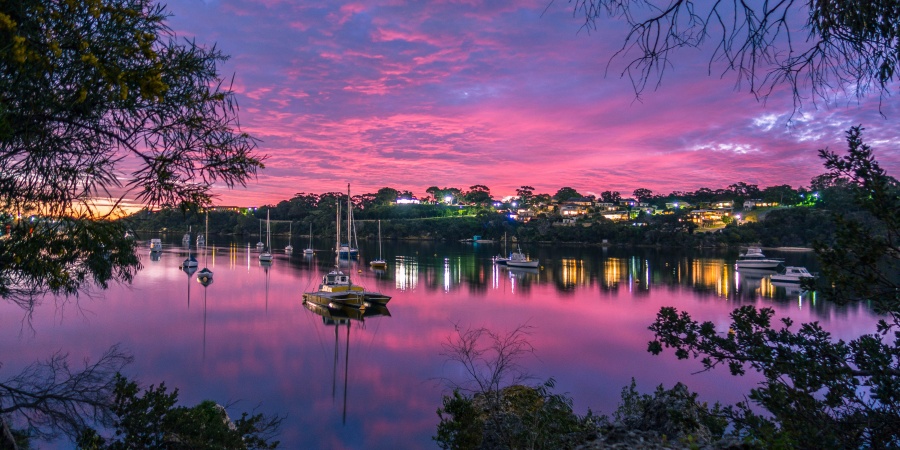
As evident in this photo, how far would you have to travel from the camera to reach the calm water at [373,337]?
1580cm

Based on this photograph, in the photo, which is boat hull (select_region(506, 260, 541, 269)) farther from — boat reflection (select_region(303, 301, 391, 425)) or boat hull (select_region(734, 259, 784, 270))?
boat reflection (select_region(303, 301, 391, 425))

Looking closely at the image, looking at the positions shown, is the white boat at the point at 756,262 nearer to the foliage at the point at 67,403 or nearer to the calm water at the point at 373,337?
the calm water at the point at 373,337

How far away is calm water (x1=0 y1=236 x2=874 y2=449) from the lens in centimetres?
1580

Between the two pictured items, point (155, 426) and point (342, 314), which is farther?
point (342, 314)

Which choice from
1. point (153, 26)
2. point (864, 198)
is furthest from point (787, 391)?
point (153, 26)

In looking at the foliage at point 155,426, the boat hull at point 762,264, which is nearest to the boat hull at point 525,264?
the boat hull at point 762,264

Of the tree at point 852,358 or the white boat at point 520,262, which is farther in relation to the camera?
the white boat at point 520,262

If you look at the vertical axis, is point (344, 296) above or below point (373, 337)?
above

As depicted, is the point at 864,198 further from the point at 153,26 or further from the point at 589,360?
the point at 589,360

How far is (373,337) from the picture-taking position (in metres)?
23.8

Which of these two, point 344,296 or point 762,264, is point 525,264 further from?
point 344,296

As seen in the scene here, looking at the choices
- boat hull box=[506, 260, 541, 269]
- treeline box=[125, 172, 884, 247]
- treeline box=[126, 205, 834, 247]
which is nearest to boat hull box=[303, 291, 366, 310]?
boat hull box=[506, 260, 541, 269]

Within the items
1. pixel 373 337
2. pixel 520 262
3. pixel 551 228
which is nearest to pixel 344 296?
pixel 373 337

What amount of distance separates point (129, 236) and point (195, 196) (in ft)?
3.53
